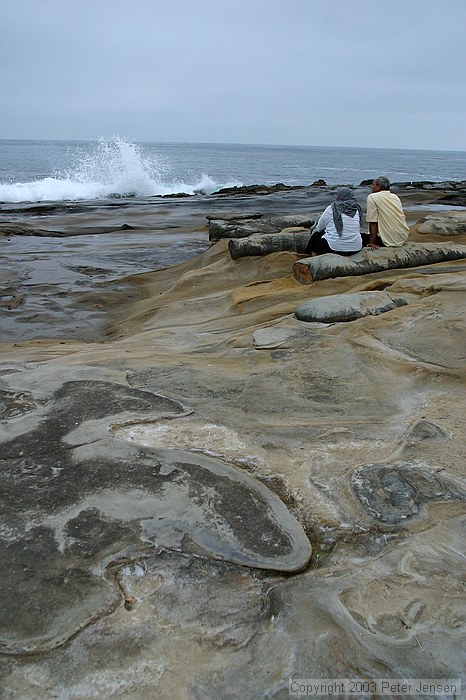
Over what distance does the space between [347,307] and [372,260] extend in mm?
1840

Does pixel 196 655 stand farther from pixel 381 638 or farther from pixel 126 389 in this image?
pixel 126 389

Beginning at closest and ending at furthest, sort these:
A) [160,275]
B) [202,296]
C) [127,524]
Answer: [127,524], [202,296], [160,275]

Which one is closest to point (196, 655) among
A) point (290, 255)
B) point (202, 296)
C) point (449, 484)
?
point (449, 484)

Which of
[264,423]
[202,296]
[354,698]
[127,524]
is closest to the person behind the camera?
[354,698]

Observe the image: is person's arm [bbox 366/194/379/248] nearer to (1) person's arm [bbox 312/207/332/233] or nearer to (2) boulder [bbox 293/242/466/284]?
(2) boulder [bbox 293/242/466/284]

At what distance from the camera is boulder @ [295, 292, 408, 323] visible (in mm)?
4316

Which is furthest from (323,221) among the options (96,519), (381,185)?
(96,519)

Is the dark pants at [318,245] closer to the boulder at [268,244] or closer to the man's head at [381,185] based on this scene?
the boulder at [268,244]

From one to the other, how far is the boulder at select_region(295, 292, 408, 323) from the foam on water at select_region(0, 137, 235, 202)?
20157mm

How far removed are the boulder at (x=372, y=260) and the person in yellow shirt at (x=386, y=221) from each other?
0.16 m

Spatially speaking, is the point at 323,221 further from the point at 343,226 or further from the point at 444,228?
the point at 444,228

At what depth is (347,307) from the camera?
4375 millimetres

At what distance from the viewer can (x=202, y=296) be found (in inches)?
259

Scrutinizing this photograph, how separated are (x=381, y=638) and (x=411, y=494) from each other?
715mm
